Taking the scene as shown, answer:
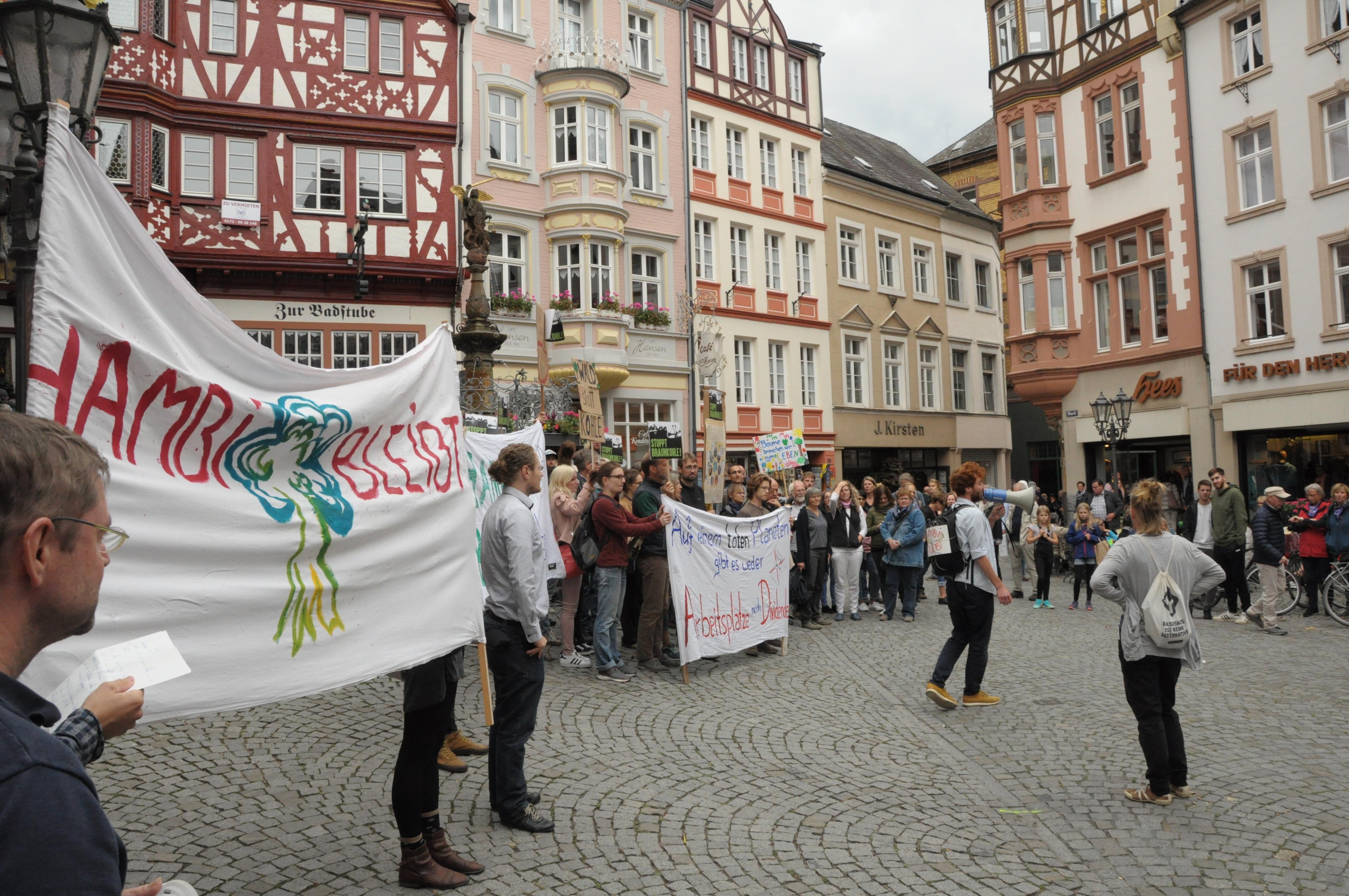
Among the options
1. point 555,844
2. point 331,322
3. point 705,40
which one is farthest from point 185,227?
point 555,844

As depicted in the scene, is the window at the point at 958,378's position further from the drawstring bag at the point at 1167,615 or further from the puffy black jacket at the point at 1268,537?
the drawstring bag at the point at 1167,615

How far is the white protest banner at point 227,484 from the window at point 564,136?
22.4 m

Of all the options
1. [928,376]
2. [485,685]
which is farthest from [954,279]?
[485,685]

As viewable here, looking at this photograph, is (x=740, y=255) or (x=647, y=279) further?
(x=740, y=255)

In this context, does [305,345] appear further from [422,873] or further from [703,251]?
[422,873]

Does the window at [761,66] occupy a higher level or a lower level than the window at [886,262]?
higher

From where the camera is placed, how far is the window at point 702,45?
29672mm

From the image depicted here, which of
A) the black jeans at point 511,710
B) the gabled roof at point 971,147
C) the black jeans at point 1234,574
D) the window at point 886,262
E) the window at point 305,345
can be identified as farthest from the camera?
the gabled roof at point 971,147

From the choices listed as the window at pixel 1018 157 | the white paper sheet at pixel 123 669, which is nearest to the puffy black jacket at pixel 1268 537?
the white paper sheet at pixel 123 669

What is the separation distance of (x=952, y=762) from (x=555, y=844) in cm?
286

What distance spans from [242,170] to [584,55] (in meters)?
9.26

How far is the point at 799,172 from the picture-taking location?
32.4 meters

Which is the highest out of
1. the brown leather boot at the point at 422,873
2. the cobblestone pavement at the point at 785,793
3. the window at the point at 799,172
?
the window at the point at 799,172

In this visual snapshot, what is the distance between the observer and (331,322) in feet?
73.3
